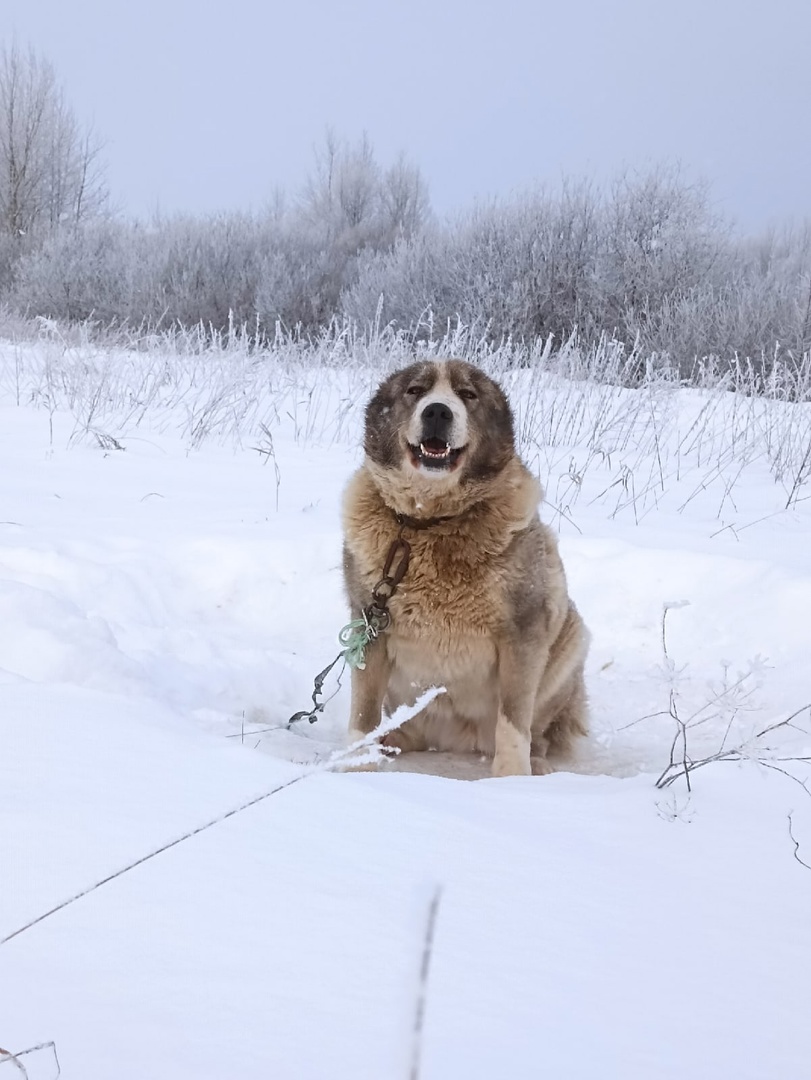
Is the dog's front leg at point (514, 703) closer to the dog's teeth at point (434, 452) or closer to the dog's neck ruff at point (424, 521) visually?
the dog's neck ruff at point (424, 521)

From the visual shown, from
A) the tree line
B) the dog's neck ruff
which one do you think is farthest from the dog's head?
the tree line

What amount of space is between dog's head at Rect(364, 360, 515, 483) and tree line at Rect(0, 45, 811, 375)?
20.7 feet

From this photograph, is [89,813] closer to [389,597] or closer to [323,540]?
[389,597]

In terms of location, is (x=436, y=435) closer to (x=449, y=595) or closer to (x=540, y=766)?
(x=449, y=595)

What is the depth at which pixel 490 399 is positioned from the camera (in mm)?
2711

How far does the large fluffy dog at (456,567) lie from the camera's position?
99.1 inches

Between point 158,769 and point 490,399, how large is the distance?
5.79 feet

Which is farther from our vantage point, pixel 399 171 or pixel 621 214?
pixel 399 171

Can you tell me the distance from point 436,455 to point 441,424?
96 mm

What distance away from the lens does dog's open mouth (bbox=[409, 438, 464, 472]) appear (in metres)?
2.55

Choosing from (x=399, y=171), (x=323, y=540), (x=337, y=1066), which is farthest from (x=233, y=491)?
(x=399, y=171)

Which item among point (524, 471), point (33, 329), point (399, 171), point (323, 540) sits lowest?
point (323, 540)

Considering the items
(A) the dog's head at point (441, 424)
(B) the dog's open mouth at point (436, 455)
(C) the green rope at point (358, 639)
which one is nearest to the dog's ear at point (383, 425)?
(A) the dog's head at point (441, 424)

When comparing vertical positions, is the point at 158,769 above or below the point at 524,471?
below
